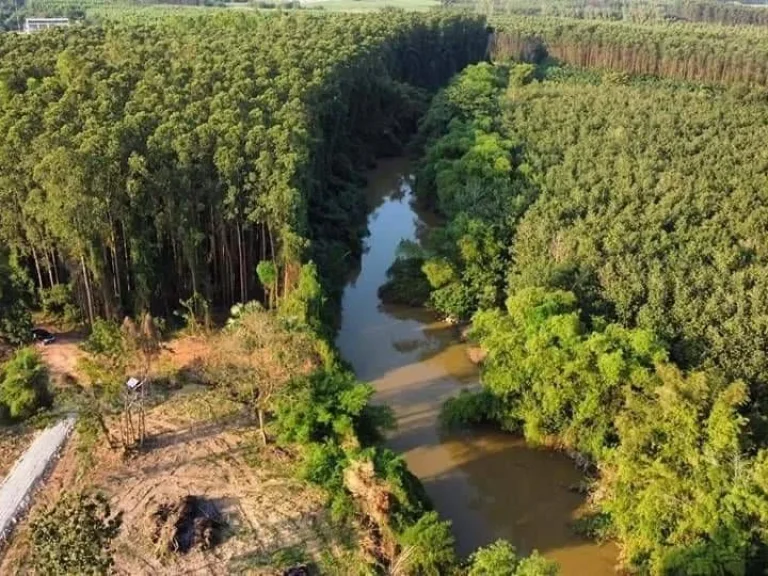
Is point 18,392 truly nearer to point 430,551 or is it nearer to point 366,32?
point 430,551

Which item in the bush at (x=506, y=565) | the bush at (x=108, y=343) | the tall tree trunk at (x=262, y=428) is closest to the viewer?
the bush at (x=506, y=565)

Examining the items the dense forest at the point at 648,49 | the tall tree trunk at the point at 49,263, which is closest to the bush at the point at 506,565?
the tall tree trunk at the point at 49,263

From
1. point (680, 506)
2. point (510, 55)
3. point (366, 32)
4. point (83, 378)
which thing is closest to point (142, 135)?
point (83, 378)

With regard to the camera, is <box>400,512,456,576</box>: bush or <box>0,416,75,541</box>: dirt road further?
<box>0,416,75,541</box>: dirt road

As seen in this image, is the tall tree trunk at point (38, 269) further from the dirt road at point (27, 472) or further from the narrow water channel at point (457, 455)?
the narrow water channel at point (457, 455)

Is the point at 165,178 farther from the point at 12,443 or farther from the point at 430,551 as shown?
the point at 430,551

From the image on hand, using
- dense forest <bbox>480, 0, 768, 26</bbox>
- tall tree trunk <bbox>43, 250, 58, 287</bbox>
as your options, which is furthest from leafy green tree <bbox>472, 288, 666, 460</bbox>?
dense forest <bbox>480, 0, 768, 26</bbox>

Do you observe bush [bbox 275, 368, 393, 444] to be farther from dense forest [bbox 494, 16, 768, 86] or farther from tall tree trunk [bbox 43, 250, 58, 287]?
dense forest [bbox 494, 16, 768, 86]
